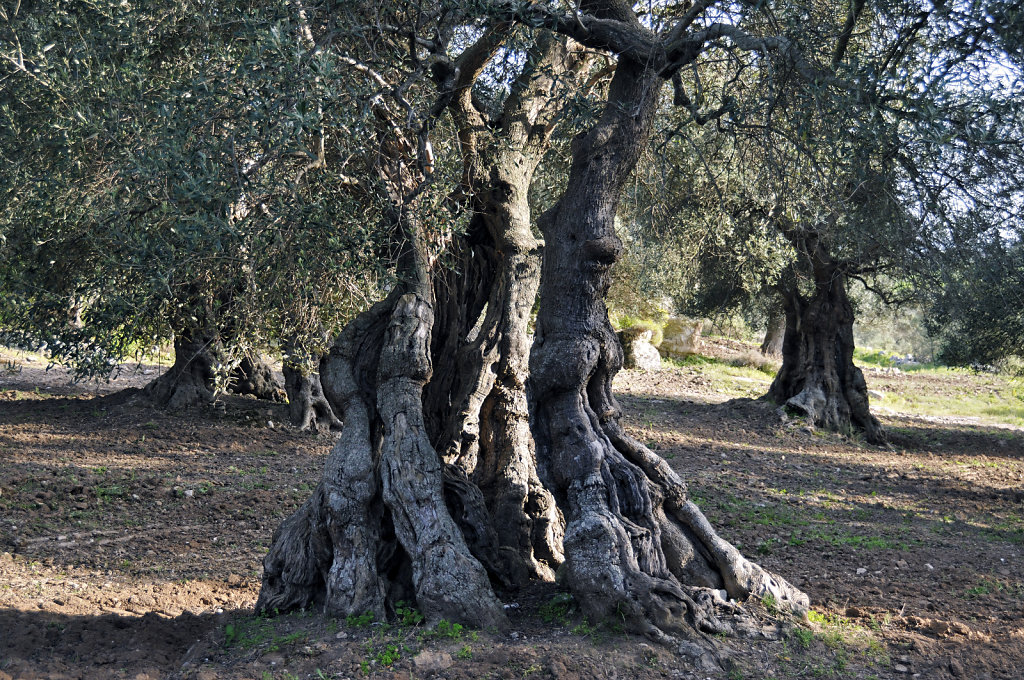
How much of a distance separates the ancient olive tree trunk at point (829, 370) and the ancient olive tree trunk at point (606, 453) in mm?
10609

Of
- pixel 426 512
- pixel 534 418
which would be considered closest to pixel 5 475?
pixel 426 512

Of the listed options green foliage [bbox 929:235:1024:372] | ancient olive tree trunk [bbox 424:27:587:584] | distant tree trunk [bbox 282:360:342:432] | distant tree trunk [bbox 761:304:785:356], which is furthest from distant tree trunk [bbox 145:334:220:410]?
distant tree trunk [bbox 761:304:785:356]

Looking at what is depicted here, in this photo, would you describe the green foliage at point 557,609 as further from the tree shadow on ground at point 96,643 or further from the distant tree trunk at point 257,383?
A: the distant tree trunk at point 257,383

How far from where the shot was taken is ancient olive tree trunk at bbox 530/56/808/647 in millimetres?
5070

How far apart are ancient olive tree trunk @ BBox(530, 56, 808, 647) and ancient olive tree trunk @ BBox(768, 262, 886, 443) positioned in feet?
34.8

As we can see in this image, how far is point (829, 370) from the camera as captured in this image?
15703mm

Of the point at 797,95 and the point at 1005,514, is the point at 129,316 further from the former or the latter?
the point at 1005,514

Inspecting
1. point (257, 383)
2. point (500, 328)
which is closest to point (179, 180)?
point (500, 328)

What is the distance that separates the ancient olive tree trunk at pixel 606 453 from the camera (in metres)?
5.07

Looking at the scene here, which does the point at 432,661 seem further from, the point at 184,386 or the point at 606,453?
the point at 184,386

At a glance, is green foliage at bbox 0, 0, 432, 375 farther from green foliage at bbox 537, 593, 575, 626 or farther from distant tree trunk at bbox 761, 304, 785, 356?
distant tree trunk at bbox 761, 304, 785, 356

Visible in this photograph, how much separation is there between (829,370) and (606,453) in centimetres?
1139

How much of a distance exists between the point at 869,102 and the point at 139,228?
5174 mm

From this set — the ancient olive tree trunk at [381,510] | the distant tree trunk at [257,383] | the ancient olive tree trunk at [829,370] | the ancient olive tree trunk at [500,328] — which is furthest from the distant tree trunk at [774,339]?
the ancient olive tree trunk at [381,510]
